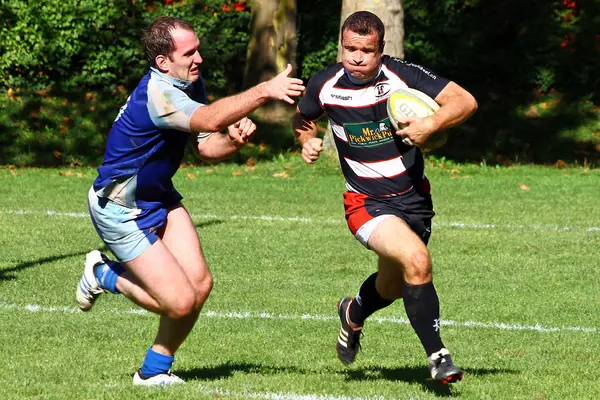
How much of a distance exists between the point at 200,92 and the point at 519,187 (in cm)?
950

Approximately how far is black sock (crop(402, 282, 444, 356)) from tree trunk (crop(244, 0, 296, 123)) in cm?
1468

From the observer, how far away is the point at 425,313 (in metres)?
6.42

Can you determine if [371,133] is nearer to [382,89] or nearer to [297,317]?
[382,89]

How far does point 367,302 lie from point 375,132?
1192 mm

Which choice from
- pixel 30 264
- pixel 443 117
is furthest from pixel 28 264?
pixel 443 117

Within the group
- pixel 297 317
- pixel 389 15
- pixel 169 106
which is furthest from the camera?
pixel 389 15

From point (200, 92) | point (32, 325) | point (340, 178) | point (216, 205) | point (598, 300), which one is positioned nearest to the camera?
point (200, 92)

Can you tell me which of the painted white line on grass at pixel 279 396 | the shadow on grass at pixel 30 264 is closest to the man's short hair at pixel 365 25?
the painted white line on grass at pixel 279 396

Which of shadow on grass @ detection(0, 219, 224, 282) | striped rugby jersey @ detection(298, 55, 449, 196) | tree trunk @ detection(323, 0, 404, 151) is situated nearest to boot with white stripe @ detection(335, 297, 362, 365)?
striped rugby jersey @ detection(298, 55, 449, 196)

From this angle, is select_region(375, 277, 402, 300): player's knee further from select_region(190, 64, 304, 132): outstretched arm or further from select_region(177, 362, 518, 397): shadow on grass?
select_region(190, 64, 304, 132): outstretched arm

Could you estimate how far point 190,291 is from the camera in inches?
256

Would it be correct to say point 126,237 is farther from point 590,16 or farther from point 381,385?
point 590,16

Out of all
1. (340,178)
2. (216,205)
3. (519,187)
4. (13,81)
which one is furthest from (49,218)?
(13,81)

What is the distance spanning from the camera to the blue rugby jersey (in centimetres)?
637
